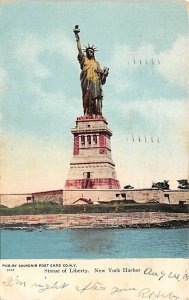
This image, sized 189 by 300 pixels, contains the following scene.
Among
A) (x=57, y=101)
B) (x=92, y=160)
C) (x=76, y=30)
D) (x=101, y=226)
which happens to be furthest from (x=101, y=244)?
(x=76, y=30)

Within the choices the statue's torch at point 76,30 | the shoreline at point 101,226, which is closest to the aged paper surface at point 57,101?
the statue's torch at point 76,30

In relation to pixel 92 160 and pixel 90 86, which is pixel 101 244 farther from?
pixel 90 86

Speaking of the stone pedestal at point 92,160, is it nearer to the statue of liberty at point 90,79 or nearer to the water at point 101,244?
the statue of liberty at point 90,79

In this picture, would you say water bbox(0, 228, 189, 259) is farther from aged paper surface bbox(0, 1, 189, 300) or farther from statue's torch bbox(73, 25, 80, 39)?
statue's torch bbox(73, 25, 80, 39)
